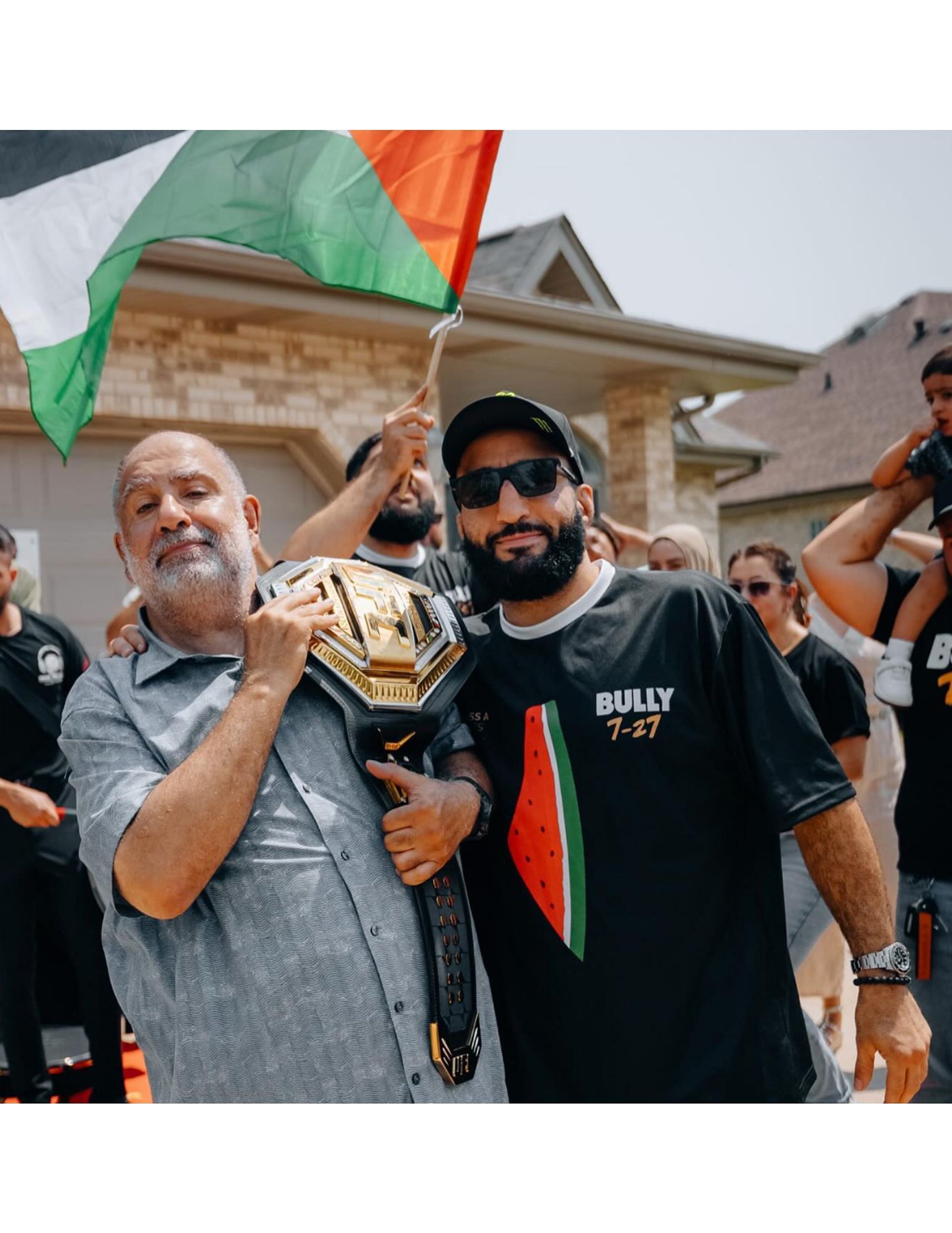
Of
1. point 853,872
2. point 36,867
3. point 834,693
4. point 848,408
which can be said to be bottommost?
point 853,872

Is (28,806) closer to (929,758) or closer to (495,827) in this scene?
(495,827)

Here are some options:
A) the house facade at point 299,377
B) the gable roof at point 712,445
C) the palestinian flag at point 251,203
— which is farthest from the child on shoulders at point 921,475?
the gable roof at point 712,445

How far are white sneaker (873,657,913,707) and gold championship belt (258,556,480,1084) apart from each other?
1.49 meters

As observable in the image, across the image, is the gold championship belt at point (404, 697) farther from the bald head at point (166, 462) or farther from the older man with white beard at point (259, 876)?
the bald head at point (166, 462)

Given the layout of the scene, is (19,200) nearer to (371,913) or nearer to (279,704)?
(279,704)

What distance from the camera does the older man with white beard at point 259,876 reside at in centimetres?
184

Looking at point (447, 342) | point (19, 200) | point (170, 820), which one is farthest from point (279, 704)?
point (447, 342)

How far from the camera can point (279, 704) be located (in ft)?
Answer: 6.24

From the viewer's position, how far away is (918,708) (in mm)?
3201

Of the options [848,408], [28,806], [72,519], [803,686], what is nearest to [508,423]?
[803,686]

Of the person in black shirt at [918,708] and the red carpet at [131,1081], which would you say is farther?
the red carpet at [131,1081]

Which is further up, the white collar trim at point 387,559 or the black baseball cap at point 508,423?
the white collar trim at point 387,559

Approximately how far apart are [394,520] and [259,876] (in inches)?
96.8

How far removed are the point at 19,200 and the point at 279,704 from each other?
1874 millimetres
